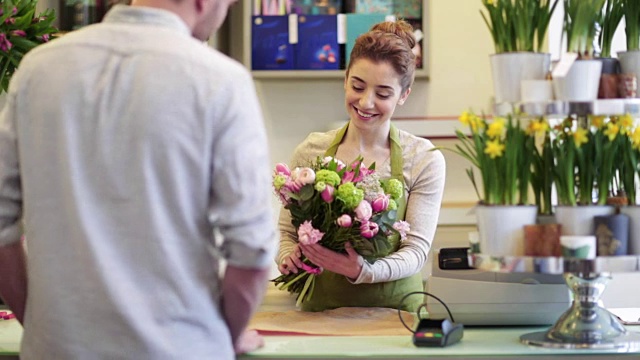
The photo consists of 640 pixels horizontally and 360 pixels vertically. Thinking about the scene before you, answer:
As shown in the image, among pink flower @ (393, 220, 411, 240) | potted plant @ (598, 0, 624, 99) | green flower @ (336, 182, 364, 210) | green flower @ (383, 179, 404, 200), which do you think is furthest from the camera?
pink flower @ (393, 220, 411, 240)

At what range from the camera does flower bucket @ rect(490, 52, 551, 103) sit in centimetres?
206

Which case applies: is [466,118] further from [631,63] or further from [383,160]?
[383,160]

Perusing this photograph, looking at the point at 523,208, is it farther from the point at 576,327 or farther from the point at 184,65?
the point at 184,65

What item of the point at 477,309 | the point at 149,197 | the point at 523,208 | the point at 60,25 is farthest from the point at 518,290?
the point at 60,25

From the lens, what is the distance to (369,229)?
7.98ft

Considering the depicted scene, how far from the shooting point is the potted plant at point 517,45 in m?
2.06

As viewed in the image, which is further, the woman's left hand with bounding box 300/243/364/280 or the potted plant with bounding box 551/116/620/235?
the woman's left hand with bounding box 300/243/364/280

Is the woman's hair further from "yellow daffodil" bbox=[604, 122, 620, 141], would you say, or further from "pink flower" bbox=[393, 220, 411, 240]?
"yellow daffodil" bbox=[604, 122, 620, 141]

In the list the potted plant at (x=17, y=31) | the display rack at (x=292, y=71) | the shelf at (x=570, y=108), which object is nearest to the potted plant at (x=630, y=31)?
the shelf at (x=570, y=108)

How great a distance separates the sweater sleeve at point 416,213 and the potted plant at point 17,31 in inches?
42.6

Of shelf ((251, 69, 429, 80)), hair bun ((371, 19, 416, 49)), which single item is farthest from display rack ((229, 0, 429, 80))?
hair bun ((371, 19, 416, 49))

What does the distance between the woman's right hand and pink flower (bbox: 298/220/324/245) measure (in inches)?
7.0

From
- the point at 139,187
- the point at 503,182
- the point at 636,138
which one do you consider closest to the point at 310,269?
the point at 503,182

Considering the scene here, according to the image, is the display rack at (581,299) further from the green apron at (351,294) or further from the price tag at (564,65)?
the green apron at (351,294)
